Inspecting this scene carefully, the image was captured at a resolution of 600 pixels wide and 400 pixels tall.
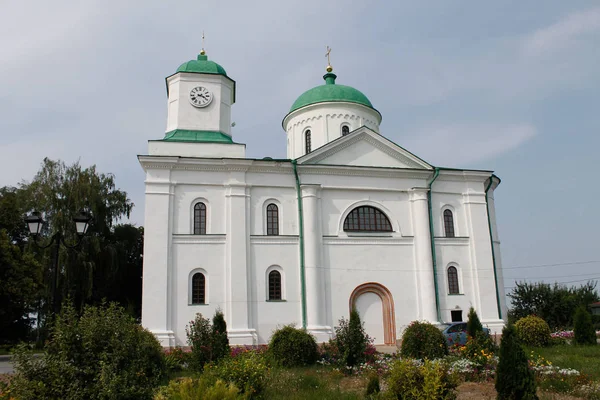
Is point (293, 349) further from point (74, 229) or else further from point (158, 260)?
point (74, 229)

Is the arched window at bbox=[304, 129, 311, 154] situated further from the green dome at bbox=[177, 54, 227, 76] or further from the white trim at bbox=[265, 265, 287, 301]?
the white trim at bbox=[265, 265, 287, 301]

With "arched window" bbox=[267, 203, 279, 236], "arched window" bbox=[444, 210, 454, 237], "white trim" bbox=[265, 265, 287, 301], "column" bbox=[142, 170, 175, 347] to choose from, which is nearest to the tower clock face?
"column" bbox=[142, 170, 175, 347]

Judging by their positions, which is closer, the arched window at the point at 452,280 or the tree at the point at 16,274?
the tree at the point at 16,274

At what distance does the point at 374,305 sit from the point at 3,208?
19.0 m

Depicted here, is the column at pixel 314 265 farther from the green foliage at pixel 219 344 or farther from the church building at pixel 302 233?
the green foliage at pixel 219 344

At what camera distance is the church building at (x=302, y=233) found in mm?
20453

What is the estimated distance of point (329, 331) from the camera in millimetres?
20797

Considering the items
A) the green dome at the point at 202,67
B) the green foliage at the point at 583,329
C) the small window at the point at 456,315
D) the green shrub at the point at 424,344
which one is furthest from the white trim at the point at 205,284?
the green foliage at the point at 583,329

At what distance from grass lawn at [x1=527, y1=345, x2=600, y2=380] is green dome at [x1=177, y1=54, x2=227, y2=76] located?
17108 mm

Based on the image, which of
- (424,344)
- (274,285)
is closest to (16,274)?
(274,285)

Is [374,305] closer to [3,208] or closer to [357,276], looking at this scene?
[357,276]

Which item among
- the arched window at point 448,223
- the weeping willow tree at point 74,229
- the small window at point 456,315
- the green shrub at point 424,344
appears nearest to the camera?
the green shrub at point 424,344

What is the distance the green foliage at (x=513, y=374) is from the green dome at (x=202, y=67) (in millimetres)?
18070

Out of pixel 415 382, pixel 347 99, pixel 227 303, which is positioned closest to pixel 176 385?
pixel 415 382
